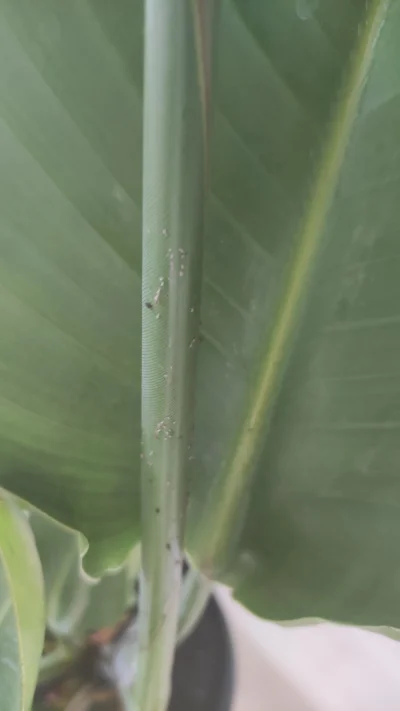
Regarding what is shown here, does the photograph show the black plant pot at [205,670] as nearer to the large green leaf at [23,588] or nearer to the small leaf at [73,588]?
the small leaf at [73,588]

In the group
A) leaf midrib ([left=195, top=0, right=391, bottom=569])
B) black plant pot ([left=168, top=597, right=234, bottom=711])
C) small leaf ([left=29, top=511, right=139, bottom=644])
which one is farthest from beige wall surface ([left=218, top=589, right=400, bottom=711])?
leaf midrib ([left=195, top=0, right=391, bottom=569])

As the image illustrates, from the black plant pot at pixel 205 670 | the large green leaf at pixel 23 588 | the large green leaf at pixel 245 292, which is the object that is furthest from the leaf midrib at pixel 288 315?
the black plant pot at pixel 205 670

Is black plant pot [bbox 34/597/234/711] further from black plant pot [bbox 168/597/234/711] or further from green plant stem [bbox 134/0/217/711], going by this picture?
green plant stem [bbox 134/0/217/711]

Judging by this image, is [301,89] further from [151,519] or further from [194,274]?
[151,519]

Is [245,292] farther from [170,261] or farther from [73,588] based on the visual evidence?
[73,588]

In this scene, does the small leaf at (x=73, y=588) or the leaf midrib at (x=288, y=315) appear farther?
the small leaf at (x=73, y=588)

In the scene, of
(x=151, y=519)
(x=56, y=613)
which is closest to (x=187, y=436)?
(x=151, y=519)
